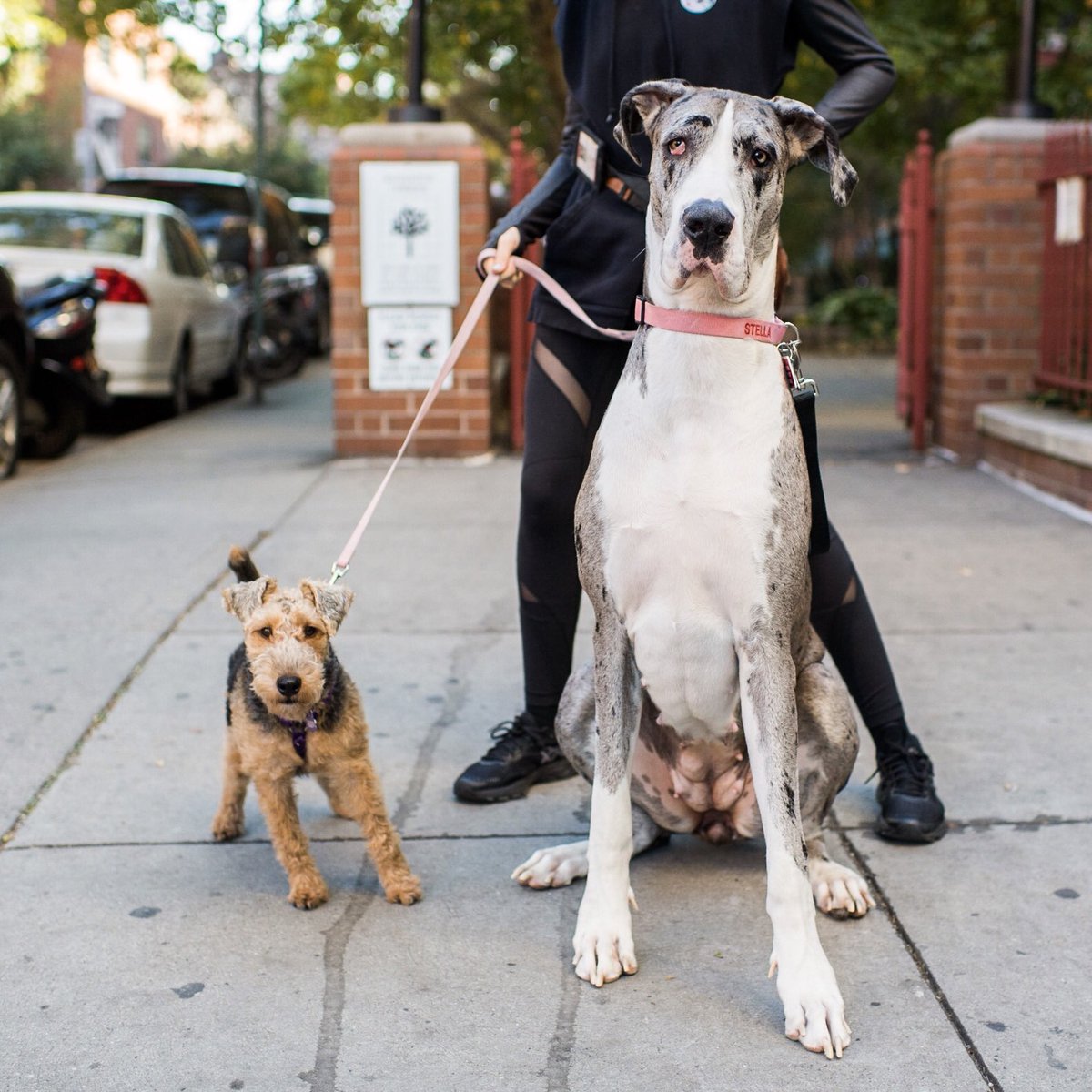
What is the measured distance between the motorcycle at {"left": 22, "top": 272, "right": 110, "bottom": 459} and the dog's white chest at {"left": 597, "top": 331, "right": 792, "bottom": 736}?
7253mm

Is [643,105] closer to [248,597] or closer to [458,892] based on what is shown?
[248,597]

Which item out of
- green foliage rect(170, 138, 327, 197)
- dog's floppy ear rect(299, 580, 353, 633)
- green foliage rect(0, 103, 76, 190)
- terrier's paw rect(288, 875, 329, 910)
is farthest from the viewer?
green foliage rect(170, 138, 327, 197)

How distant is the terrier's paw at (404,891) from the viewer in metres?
3.38

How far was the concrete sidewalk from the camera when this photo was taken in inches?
107

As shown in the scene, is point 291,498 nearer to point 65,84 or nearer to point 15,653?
point 15,653

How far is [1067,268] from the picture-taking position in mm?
8469

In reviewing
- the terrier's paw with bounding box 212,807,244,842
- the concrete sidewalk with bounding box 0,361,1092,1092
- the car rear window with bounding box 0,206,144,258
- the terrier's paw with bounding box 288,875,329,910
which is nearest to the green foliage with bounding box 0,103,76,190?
the car rear window with bounding box 0,206,144,258

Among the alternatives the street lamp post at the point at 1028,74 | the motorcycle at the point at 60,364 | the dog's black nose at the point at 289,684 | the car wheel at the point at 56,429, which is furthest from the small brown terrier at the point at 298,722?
the street lamp post at the point at 1028,74

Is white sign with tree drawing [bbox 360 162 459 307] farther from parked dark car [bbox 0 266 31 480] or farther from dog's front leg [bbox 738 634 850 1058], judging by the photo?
dog's front leg [bbox 738 634 850 1058]

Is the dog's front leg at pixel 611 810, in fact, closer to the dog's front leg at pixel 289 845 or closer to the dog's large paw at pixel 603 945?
the dog's large paw at pixel 603 945

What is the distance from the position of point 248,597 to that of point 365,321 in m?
6.39

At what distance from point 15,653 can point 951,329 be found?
250 inches

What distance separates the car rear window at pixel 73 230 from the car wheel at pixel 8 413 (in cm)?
263

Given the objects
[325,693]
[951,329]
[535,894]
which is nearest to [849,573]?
[535,894]
